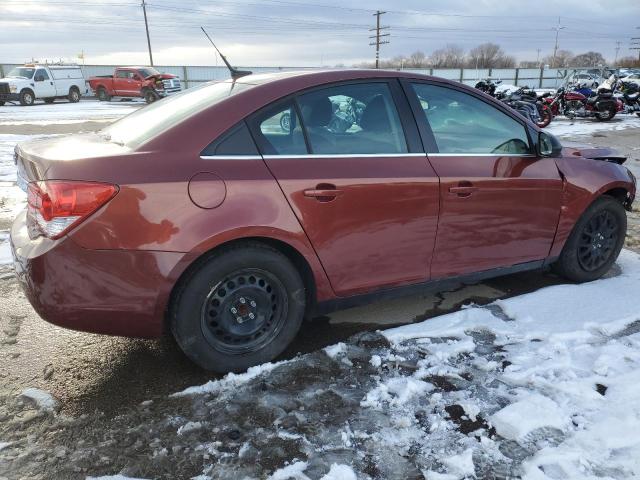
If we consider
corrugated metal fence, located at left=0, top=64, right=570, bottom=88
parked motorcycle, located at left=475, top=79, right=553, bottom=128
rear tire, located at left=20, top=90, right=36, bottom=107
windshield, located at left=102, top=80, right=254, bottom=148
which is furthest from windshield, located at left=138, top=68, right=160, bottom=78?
windshield, located at left=102, top=80, right=254, bottom=148

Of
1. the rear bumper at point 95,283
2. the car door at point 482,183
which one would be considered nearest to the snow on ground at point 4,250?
the rear bumper at point 95,283

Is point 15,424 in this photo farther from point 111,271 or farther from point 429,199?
point 429,199

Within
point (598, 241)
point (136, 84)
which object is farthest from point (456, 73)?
point (598, 241)

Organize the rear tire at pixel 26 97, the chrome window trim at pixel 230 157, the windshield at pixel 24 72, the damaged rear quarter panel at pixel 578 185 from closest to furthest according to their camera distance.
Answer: the chrome window trim at pixel 230 157
the damaged rear quarter panel at pixel 578 185
the rear tire at pixel 26 97
the windshield at pixel 24 72

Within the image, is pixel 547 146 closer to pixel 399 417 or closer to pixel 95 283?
pixel 399 417

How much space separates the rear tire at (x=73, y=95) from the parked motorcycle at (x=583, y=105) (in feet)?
78.7

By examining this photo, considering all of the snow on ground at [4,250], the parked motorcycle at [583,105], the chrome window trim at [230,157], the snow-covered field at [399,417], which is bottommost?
the snow-covered field at [399,417]

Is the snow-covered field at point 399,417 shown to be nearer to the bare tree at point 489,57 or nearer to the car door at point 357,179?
the car door at point 357,179

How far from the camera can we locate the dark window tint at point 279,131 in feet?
9.23

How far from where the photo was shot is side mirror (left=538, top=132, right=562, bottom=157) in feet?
12.2

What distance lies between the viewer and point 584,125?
17.3 meters

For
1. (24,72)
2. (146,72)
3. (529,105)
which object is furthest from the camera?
(146,72)

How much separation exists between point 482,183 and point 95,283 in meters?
Result: 2.39

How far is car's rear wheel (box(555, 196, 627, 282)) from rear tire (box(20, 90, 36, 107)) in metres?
28.0
